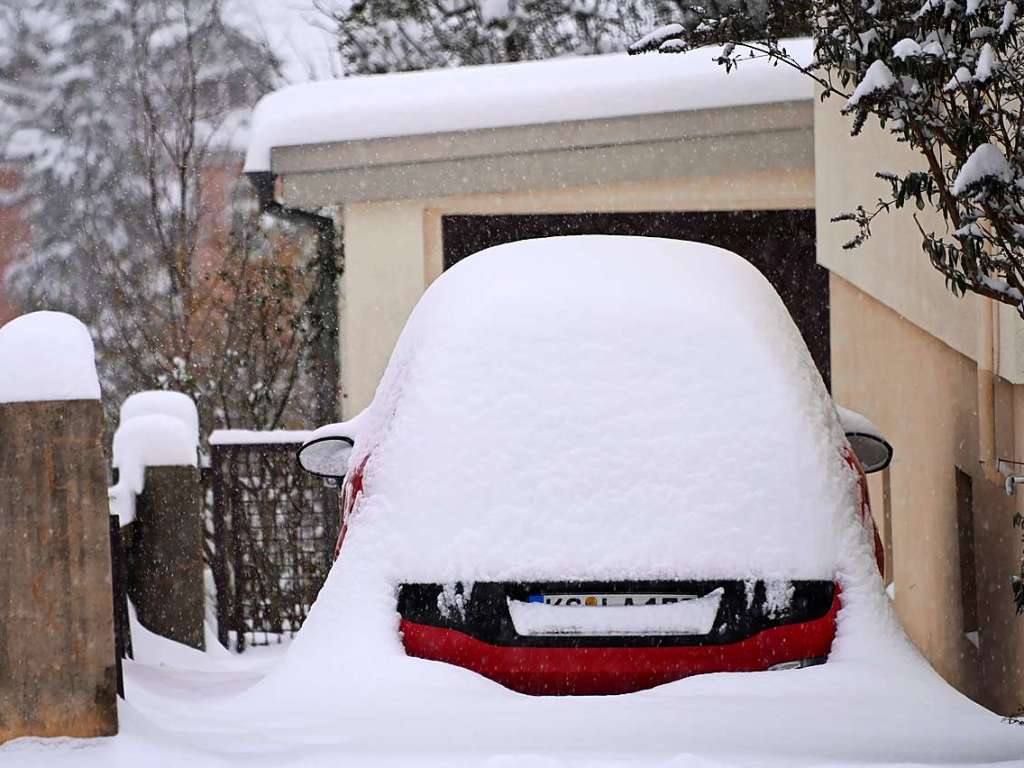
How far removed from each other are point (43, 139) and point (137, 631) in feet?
68.5

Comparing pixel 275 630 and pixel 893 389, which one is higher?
pixel 893 389

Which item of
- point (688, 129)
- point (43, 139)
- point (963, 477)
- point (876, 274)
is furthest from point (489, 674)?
point (43, 139)

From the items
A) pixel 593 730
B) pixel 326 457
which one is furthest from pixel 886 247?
pixel 593 730

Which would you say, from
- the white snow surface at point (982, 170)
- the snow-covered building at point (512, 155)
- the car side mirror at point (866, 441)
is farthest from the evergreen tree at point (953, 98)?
the snow-covered building at point (512, 155)

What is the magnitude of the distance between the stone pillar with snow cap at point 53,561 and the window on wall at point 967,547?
368 cm

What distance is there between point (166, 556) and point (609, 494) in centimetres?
444

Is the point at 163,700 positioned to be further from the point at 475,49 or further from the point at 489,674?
the point at 475,49

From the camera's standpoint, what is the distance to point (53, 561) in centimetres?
352

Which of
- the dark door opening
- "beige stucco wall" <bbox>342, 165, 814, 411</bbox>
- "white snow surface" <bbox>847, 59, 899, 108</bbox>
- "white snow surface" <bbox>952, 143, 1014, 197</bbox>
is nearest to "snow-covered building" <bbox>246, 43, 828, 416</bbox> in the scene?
"beige stucco wall" <bbox>342, 165, 814, 411</bbox>

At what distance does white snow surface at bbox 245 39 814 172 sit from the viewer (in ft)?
30.6

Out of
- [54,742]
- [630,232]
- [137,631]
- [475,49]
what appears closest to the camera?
[54,742]

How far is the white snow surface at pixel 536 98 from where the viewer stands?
933 centimetres

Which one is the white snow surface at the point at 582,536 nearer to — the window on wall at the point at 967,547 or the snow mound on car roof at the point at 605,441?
the snow mound on car roof at the point at 605,441

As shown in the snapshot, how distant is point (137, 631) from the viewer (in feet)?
24.8
